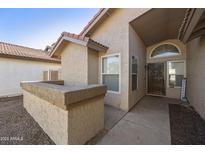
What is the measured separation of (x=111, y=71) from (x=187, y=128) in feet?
11.5

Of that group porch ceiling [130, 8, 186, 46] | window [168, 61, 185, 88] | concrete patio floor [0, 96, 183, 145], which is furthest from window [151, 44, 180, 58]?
concrete patio floor [0, 96, 183, 145]

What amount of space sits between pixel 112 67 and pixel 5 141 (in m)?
4.39

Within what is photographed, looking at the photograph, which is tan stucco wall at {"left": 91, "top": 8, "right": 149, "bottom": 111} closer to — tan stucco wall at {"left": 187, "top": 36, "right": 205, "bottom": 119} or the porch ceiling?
the porch ceiling

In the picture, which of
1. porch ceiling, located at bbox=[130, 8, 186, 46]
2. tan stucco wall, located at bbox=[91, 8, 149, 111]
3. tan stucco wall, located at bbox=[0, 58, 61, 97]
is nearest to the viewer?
porch ceiling, located at bbox=[130, 8, 186, 46]

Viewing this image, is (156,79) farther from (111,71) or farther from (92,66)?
(92,66)

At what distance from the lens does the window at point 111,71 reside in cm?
500

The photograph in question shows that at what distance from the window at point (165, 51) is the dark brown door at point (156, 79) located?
27.3 inches

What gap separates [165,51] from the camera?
301 inches

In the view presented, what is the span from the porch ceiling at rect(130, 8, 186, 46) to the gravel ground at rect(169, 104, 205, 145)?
4279 mm

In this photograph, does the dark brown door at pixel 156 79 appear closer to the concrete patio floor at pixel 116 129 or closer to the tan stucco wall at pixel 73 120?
the concrete patio floor at pixel 116 129

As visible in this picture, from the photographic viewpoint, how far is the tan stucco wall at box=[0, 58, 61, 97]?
7004mm

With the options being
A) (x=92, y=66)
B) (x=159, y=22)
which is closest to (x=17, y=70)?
(x=92, y=66)
